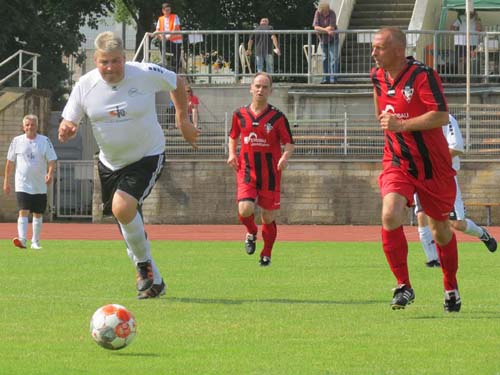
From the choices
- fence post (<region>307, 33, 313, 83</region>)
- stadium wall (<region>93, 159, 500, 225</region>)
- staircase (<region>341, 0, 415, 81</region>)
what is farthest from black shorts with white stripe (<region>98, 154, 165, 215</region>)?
staircase (<region>341, 0, 415, 81</region>)

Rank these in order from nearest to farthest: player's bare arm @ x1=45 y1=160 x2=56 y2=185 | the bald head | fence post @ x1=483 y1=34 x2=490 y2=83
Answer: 1. the bald head
2. player's bare arm @ x1=45 y1=160 x2=56 y2=185
3. fence post @ x1=483 y1=34 x2=490 y2=83

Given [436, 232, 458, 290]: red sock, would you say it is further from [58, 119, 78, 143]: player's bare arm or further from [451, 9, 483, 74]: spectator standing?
[451, 9, 483, 74]: spectator standing

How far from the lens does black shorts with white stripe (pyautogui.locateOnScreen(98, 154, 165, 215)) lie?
12.2 meters

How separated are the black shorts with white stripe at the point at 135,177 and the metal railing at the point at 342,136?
62.7 ft

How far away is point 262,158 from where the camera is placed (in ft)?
57.8

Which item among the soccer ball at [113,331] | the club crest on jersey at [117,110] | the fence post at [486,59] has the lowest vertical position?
the soccer ball at [113,331]

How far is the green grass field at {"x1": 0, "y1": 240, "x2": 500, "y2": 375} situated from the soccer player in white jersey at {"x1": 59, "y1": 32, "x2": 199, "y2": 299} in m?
0.58

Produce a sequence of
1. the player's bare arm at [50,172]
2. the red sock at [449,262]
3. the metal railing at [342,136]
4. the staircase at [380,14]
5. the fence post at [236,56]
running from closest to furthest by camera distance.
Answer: the red sock at [449,262] → the player's bare arm at [50,172] → the metal railing at [342,136] → the fence post at [236,56] → the staircase at [380,14]

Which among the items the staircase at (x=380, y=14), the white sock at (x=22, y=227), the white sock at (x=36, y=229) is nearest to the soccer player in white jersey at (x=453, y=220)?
the white sock at (x=36, y=229)

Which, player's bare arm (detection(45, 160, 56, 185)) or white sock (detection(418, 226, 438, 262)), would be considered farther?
player's bare arm (detection(45, 160, 56, 185))

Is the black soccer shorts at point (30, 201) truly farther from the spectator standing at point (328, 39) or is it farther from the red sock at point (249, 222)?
the spectator standing at point (328, 39)

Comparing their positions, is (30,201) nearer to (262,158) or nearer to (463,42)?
(262,158)

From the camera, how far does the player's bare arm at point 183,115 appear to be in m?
12.1

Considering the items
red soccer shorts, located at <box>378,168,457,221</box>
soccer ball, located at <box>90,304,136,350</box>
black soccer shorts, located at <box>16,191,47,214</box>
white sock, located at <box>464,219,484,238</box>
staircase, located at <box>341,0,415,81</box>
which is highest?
staircase, located at <box>341,0,415,81</box>
